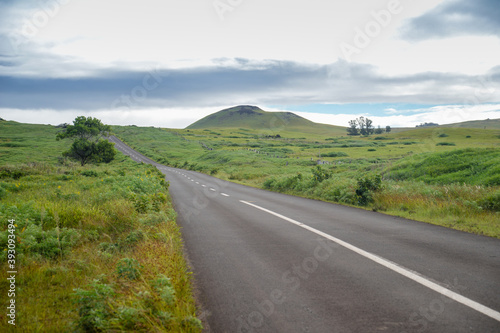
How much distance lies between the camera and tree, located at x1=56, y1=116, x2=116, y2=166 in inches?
2414

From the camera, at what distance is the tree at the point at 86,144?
61.3m

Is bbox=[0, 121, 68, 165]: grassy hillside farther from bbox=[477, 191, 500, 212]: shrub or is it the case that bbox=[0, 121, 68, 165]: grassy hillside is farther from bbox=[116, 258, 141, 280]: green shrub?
bbox=[477, 191, 500, 212]: shrub

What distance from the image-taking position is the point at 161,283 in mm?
4469

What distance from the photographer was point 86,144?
61438 mm

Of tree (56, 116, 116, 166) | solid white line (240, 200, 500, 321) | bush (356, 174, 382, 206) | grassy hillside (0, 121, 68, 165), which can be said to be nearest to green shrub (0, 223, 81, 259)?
solid white line (240, 200, 500, 321)

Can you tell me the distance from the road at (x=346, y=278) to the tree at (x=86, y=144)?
59.7m

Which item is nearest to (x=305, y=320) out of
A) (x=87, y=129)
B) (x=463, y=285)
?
(x=463, y=285)

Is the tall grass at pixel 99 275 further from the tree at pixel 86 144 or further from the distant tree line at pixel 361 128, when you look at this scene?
the distant tree line at pixel 361 128

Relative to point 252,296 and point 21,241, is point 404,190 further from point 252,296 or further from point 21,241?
point 21,241

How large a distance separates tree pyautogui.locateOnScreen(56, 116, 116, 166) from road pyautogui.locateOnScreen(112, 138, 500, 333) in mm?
59676

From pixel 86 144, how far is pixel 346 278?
65406 millimetres

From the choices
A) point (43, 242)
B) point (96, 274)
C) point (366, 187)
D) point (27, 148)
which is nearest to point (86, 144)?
point (27, 148)

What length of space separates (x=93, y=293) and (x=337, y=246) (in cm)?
490

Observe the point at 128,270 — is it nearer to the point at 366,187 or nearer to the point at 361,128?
the point at 366,187
